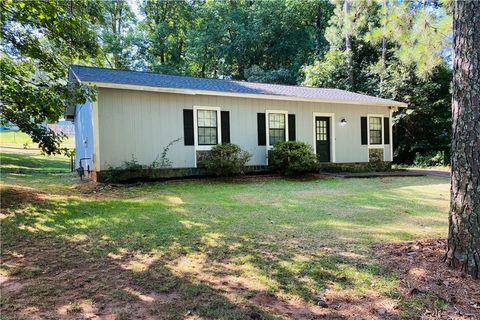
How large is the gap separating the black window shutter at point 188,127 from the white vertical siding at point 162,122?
0.37 feet

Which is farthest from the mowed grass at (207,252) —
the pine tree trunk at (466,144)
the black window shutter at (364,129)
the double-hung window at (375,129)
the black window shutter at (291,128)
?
the double-hung window at (375,129)

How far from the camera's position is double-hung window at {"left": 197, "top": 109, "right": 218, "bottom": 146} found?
34.6 feet

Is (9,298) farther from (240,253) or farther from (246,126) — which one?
(246,126)

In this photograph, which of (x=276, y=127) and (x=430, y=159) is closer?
(x=276, y=127)

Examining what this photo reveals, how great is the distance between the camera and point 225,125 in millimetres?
10836

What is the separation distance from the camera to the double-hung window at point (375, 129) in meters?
13.6

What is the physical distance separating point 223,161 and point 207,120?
62.8 inches

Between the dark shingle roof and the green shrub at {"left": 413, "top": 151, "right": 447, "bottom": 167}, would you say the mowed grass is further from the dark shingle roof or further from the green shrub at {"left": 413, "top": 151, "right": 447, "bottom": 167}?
the green shrub at {"left": 413, "top": 151, "right": 447, "bottom": 167}

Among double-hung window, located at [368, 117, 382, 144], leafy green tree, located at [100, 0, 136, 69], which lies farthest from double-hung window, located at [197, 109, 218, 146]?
leafy green tree, located at [100, 0, 136, 69]

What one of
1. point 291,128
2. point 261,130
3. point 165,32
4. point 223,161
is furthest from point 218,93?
point 165,32

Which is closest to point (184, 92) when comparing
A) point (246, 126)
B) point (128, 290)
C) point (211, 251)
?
point (246, 126)

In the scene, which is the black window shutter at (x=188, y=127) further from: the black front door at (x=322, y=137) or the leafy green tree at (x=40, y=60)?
the black front door at (x=322, y=137)

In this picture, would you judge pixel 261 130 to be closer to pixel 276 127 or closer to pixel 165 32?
pixel 276 127

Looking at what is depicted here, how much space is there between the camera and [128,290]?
2703 mm
